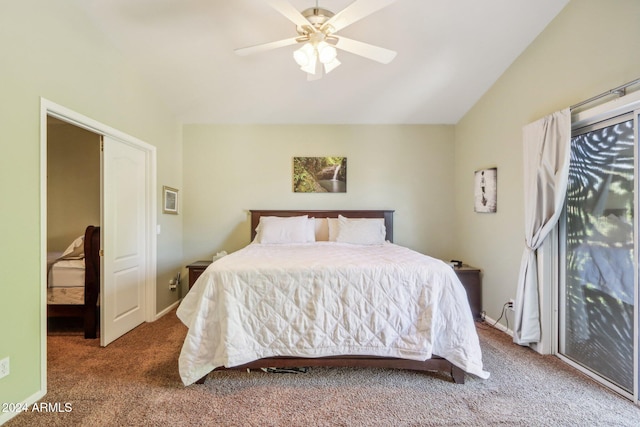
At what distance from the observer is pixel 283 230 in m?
3.38

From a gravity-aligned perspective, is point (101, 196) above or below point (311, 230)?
above

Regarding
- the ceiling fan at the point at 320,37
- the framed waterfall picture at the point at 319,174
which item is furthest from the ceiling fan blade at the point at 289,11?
the framed waterfall picture at the point at 319,174

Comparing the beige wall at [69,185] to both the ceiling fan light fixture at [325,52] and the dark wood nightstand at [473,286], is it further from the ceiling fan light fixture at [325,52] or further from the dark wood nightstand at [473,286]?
the dark wood nightstand at [473,286]

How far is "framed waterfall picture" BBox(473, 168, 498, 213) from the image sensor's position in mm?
2996

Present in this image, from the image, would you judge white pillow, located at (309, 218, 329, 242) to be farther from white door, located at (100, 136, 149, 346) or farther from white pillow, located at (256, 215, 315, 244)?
white door, located at (100, 136, 149, 346)

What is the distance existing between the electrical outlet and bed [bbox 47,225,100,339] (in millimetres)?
1129

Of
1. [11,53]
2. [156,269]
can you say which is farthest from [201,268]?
[11,53]

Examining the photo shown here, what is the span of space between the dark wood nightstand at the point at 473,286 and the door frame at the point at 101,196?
346cm

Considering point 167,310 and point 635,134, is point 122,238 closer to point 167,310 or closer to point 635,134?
point 167,310

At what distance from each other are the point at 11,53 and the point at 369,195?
342 centimetres

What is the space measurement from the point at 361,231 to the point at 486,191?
147cm

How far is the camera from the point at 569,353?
2246mm

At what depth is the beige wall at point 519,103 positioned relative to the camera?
1834 mm

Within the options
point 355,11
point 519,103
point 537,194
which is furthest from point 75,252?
point 519,103
